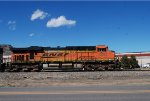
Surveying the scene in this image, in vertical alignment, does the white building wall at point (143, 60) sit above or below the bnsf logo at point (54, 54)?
above

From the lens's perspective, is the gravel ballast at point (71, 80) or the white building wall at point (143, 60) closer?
the gravel ballast at point (71, 80)

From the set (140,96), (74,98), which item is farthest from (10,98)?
(140,96)

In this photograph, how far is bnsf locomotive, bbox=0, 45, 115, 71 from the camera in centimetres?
4284

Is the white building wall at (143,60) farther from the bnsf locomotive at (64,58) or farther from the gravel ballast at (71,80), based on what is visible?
the gravel ballast at (71,80)

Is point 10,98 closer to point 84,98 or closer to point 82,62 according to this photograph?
point 84,98

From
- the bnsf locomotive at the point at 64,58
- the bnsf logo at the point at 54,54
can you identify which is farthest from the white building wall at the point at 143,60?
the bnsf logo at the point at 54,54

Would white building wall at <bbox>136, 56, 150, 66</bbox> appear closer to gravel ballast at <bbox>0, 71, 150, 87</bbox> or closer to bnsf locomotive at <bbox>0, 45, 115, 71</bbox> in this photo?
bnsf locomotive at <bbox>0, 45, 115, 71</bbox>

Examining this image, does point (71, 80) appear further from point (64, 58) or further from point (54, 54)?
point (54, 54)

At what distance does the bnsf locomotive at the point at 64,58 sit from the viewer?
42844mm

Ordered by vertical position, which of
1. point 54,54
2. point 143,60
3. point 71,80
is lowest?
point 71,80

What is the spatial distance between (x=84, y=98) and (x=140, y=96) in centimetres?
222

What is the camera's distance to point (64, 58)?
43.7 metres

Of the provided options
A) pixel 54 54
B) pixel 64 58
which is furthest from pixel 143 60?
pixel 54 54

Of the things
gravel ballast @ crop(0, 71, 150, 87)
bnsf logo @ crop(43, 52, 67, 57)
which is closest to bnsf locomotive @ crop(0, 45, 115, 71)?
bnsf logo @ crop(43, 52, 67, 57)
